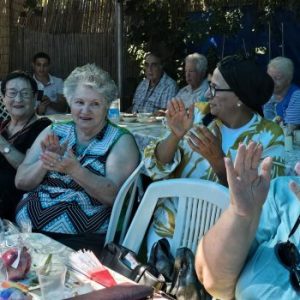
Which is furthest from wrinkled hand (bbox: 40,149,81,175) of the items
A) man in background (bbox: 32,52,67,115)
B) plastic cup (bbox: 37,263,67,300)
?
man in background (bbox: 32,52,67,115)

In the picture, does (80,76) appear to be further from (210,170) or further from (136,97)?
(136,97)

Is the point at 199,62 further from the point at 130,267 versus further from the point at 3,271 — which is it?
the point at 3,271

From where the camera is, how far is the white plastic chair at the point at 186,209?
2515mm

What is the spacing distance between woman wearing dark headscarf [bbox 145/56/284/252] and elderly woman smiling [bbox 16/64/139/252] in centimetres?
24

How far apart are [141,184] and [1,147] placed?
0.89m

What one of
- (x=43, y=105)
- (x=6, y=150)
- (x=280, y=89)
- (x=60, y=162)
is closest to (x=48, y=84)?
(x=43, y=105)

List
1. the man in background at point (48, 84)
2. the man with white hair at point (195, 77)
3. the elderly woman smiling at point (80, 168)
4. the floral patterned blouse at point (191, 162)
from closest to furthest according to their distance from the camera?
1. the floral patterned blouse at point (191, 162)
2. the elderly woman smiling at point (80, 168)
3. the man with white hair at point (195, 77)
4. the man in background at point (48, 84)

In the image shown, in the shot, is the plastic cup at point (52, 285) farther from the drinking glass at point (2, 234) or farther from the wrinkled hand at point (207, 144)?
the wrinkled hand at point (207, 144)

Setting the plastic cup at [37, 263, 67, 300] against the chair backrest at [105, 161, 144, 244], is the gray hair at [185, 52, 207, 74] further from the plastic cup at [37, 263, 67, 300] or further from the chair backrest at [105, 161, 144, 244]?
the plastic cup at [37, 263, 67, 300]

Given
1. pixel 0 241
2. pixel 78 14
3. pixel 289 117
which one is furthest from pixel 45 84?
pixel 0 241

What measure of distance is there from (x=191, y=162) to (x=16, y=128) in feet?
4.44

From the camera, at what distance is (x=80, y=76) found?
3057mm

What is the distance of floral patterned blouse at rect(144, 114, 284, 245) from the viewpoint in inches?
104

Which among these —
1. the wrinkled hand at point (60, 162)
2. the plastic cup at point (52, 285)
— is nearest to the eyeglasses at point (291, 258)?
the plastic cup at point (52, 285)
